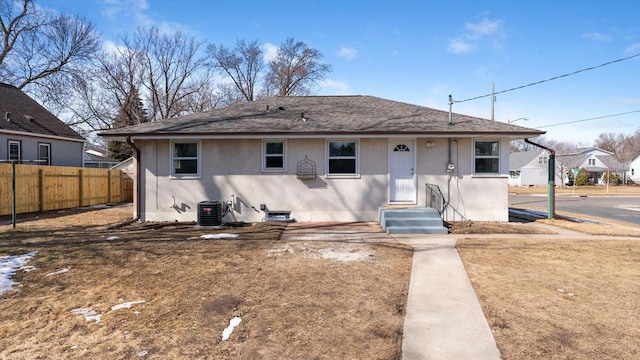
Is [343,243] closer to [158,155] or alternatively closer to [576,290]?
[576,290]

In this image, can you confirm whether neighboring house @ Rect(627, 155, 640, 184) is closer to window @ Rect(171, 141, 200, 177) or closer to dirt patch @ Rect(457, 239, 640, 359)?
dirt patch @ Rect(457, 239, 640, 359)

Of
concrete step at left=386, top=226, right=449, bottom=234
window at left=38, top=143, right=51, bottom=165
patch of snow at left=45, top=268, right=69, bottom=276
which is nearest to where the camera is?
patch of snow at left=45, top=268, right=69, bottom=276

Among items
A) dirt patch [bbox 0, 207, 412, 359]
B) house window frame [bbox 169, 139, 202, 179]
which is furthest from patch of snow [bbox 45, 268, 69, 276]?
house window frame [bbox 169, 139, 202, 179]

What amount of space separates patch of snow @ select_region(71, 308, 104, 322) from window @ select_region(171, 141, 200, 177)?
23.1 feet

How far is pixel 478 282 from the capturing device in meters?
5.12

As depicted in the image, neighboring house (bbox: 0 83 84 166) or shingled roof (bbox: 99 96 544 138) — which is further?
neighboring house (bbox: 0 83 84 166)

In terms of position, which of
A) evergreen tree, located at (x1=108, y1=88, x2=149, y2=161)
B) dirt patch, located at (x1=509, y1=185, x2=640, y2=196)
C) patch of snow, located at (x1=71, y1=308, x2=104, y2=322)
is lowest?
patch of snow, located at (x1=71, y1=308, x2=104, y2=322)

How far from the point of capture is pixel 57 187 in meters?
14.7

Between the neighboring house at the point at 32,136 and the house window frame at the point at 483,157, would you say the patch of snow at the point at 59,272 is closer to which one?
the house window frame at the point at 483,157

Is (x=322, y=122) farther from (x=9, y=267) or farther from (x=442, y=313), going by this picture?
(x=9, y=267)

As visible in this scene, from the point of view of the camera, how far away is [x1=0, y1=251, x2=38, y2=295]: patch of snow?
4945mm

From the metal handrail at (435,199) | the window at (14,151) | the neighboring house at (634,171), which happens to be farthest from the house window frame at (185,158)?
the neighboring house at (634,171)

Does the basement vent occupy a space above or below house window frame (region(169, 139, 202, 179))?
below

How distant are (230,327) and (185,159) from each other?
8.22 metres
